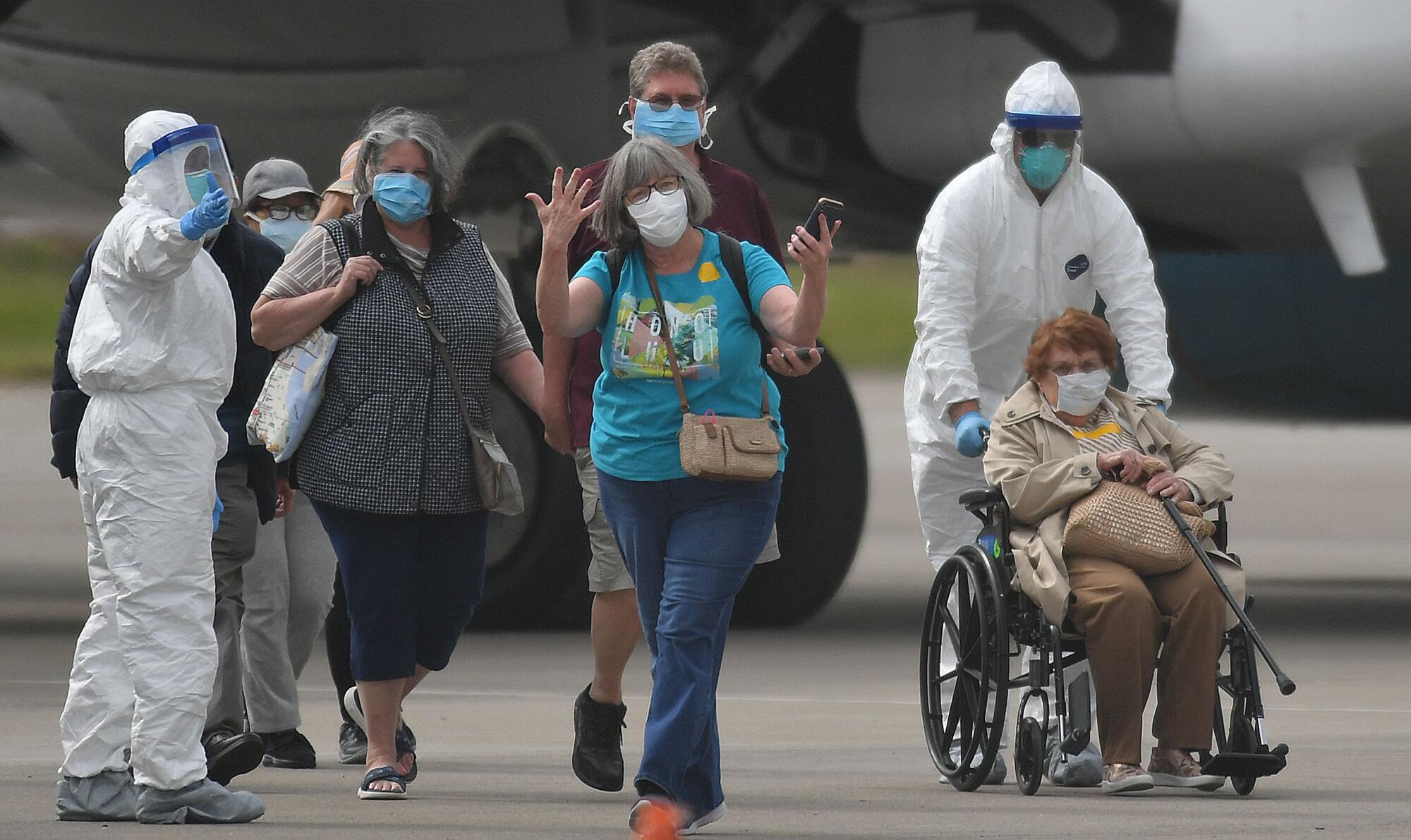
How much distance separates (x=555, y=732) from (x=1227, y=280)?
17.6 ft

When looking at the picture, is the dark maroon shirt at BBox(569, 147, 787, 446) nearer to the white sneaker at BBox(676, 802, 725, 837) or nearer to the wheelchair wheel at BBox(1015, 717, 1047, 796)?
the white sneaker at BBox(676, 802, 725, 837)

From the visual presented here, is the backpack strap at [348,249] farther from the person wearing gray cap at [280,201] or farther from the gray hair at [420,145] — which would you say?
the person wearing gray cap at [280,201]

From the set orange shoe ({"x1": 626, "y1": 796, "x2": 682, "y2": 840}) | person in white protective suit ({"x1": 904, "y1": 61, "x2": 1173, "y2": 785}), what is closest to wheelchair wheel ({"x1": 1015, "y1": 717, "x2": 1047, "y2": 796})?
person in white protective suit ({"x1": 904, "y1": 61, "x2": 1173, "y2": 785})

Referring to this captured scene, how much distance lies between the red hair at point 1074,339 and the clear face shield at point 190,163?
6.32 ft

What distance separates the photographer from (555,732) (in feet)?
24.9

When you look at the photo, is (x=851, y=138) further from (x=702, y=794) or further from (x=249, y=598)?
(x=702, y=794)

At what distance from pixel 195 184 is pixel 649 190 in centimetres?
96


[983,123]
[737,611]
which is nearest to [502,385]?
[737,611]

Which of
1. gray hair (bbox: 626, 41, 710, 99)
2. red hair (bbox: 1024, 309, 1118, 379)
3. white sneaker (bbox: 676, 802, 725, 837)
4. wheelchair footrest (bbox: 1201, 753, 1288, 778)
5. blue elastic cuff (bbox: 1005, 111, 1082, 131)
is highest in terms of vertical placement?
A: gray hair (bbox: 626, 41, 710, 99)

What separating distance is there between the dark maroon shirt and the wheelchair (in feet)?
2.68

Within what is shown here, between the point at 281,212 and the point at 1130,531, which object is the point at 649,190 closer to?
the point at 1130,531

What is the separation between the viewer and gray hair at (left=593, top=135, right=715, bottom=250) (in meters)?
5.55

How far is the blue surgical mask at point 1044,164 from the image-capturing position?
662cm

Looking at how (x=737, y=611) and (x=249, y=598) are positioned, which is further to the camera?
(x=737, y=611)
